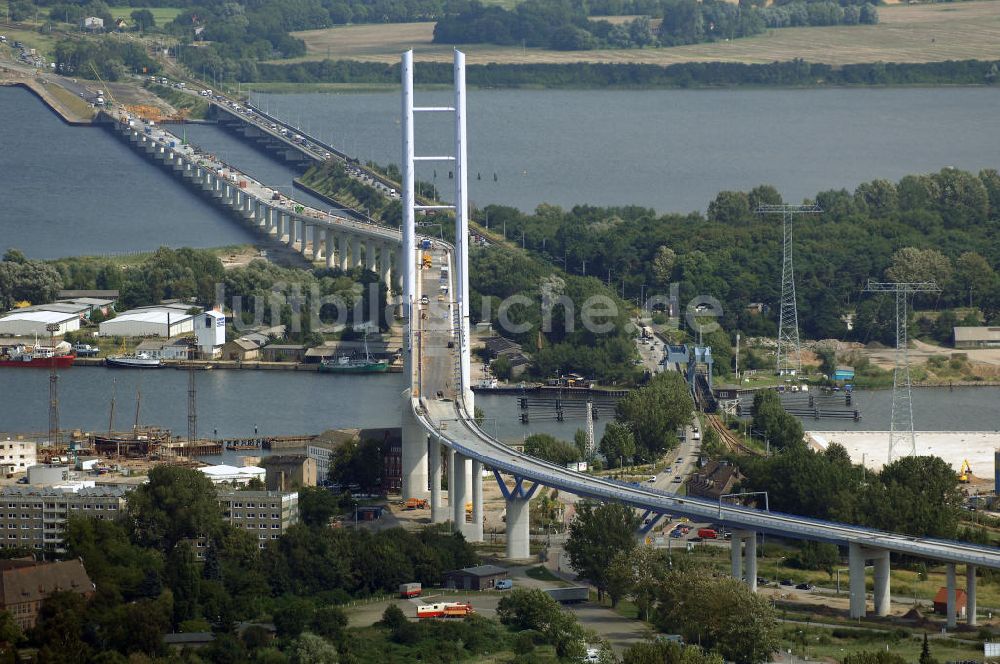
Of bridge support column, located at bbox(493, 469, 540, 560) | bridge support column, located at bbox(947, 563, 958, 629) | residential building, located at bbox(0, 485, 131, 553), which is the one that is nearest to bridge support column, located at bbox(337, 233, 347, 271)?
residential building, located at bbox(0, 485, 131, 553)

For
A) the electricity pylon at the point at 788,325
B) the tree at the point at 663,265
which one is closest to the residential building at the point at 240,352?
the tree at the point at 663,265

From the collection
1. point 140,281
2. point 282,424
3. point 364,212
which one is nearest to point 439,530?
point 282,424

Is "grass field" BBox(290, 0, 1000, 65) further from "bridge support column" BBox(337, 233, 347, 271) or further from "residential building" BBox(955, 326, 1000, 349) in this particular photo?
"residential building" BBox(955, 326, 1000, 349)

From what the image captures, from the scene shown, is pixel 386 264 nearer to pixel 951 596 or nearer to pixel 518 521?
pixel 518 521

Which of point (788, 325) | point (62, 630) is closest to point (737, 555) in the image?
point (62, 630)

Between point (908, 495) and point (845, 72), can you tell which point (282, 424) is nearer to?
point (908, 495)

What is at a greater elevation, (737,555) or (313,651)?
(737,555)
